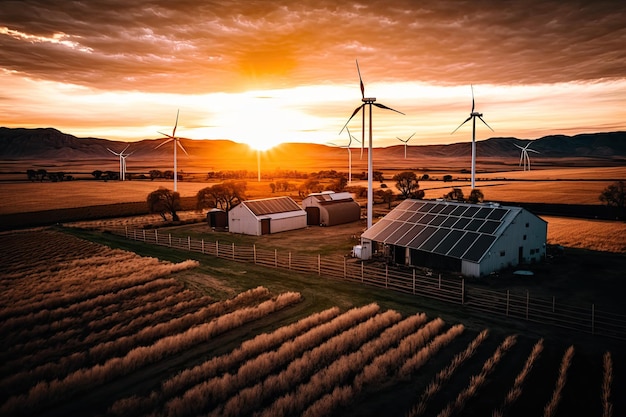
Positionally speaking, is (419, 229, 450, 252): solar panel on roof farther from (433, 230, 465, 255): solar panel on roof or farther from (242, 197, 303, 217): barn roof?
(242, 197, 303, 217): barn roof

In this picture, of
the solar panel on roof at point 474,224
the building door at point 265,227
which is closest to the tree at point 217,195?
the building door at point 265,227

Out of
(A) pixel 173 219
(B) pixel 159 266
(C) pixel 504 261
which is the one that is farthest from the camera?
(A) pixel 173 219

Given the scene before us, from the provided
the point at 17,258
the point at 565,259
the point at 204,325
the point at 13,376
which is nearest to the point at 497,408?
the point at 204,325

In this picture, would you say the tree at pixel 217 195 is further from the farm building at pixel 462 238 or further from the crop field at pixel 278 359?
the crop field at pixel 278 359

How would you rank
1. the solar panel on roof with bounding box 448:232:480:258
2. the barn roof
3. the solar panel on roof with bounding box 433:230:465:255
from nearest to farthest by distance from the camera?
the solar panel on roof with bounding box 448:232:480:258
the solar panel on roof with bounding box 433:230:465:255
the barn roof

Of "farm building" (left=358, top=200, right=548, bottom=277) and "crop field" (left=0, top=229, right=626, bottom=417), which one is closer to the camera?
"crop field" (left=0, top=229, right=626, bottom=417)

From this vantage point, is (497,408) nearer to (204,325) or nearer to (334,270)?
(204,325)

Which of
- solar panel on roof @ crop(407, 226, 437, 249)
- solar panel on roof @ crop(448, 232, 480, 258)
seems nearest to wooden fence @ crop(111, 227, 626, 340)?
solar panel on roof @ crop(407, 226, 437, 249)

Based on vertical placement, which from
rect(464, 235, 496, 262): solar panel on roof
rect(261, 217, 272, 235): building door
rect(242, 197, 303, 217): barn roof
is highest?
rect(242, 197, 303, 217): barn roof
